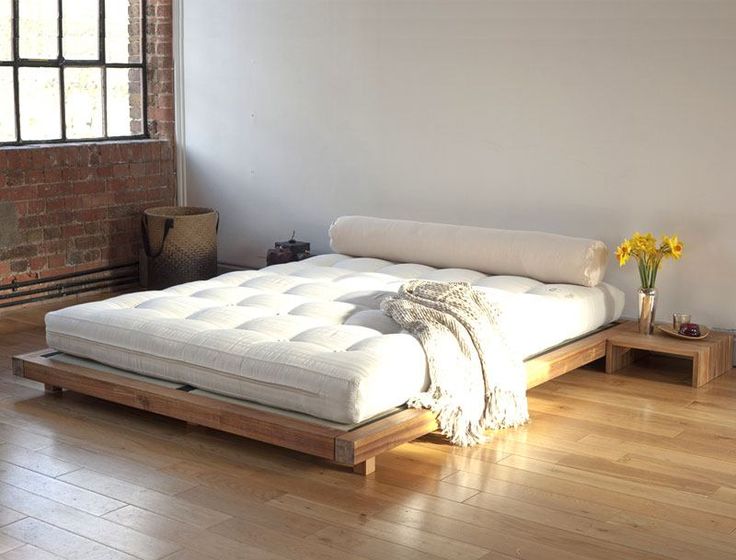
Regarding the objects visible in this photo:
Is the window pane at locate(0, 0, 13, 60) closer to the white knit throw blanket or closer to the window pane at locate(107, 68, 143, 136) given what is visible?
the window pane at locate(107, 68, 143, 136)

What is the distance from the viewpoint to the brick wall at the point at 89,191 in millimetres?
6094

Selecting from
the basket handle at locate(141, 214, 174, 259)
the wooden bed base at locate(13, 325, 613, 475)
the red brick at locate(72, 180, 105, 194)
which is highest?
the red brick at locate(72, 180, 105, 194)

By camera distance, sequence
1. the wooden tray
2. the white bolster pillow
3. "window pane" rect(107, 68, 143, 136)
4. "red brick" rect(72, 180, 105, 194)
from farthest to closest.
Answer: "window pane" rect(107, 68, 143, 136) → "red brick" rect(72, 180, 105, 194) → the white bolster pillow → the wooden tray

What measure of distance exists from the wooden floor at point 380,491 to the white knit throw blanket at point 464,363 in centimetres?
9

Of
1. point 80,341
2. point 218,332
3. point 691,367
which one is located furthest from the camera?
point 691,367

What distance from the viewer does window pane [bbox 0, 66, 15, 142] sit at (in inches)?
240

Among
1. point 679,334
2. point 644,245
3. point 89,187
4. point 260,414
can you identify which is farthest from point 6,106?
point 679,334

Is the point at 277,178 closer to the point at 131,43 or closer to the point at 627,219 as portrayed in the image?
the point at 131,43

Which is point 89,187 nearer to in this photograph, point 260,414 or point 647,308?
point 260,414

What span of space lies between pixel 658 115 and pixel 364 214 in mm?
1802

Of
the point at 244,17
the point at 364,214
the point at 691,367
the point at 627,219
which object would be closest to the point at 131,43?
the point at 244,17

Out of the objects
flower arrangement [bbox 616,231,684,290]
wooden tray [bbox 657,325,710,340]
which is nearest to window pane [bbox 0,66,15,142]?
flower arrangement [bbox 616,231,684,290]

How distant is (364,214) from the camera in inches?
244

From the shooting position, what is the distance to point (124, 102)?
6863 millimetres
